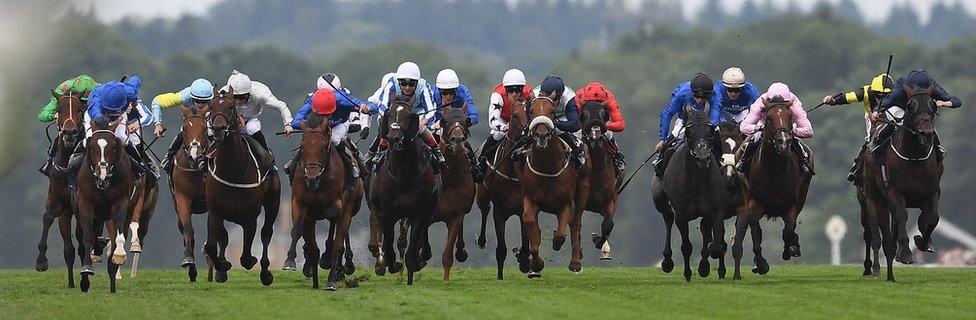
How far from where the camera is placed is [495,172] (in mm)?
28672

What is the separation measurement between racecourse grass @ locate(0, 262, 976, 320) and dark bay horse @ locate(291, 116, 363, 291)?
489 millimetres

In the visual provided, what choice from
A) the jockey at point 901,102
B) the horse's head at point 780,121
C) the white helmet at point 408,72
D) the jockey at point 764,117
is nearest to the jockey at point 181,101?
the white helmet at point 408,72

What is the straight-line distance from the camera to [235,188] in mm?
26516

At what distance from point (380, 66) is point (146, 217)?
3830 inches

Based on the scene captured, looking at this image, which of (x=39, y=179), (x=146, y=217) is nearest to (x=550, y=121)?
(x=146, y=217)

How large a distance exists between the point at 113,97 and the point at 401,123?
360 centimetres

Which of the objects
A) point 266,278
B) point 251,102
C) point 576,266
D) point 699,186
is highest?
point 251,102

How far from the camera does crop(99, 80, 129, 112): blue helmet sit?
88.0ft

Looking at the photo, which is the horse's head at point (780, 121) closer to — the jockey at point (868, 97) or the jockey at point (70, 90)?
the jockey at point (868, 97)

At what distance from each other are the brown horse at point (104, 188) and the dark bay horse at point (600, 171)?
558cm

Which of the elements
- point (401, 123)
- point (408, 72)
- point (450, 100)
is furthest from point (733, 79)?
point (401, 123)

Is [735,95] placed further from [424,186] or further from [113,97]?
[113,97]

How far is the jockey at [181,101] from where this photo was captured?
89.7ft

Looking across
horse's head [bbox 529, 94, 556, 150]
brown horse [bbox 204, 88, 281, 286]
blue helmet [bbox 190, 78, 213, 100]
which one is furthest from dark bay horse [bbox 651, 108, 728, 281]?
blue helmet [bbox 190, 78, 213, 100]
